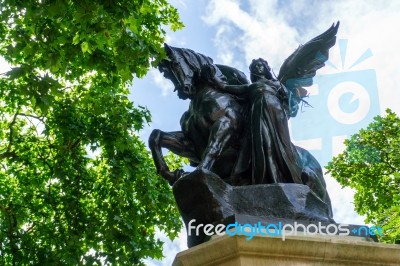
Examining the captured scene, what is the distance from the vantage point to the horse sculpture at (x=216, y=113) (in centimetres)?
475

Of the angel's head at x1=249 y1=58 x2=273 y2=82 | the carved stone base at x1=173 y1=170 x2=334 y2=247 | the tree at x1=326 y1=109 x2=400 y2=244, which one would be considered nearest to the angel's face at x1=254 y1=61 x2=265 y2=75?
the angel's head at x1=249 y1=58 x2=273 y2=82

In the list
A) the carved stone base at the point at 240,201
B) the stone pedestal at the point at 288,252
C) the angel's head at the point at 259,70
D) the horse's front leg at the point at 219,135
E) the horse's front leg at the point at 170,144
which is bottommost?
the stone pedestal at the point at 288,252

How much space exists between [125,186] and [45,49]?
3934 mm

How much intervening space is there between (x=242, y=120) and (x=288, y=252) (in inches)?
68.7

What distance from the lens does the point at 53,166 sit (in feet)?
36.7

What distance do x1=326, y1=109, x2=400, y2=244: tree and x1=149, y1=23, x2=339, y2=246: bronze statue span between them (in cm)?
968

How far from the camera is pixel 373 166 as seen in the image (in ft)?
50.2

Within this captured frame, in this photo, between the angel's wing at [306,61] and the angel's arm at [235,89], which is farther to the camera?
the angel's wing at [306,61]

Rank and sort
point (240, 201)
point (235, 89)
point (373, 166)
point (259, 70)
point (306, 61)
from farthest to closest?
1. point (373, 166)
2. point (306, 61)
3. point (259, 70)
4. point (235, 89)
5. point (240, 201)

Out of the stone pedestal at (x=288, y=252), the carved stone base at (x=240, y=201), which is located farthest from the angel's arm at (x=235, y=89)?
the stone pedestal at (x=288, y=252)

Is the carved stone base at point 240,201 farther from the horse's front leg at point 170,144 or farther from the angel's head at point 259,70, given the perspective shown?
the angel's head at point 259,70

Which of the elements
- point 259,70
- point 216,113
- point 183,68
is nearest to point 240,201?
point 216,113

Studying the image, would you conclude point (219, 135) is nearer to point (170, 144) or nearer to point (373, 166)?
point (170, 144)

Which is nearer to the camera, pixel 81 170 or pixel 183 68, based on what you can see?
pixel 183 68
